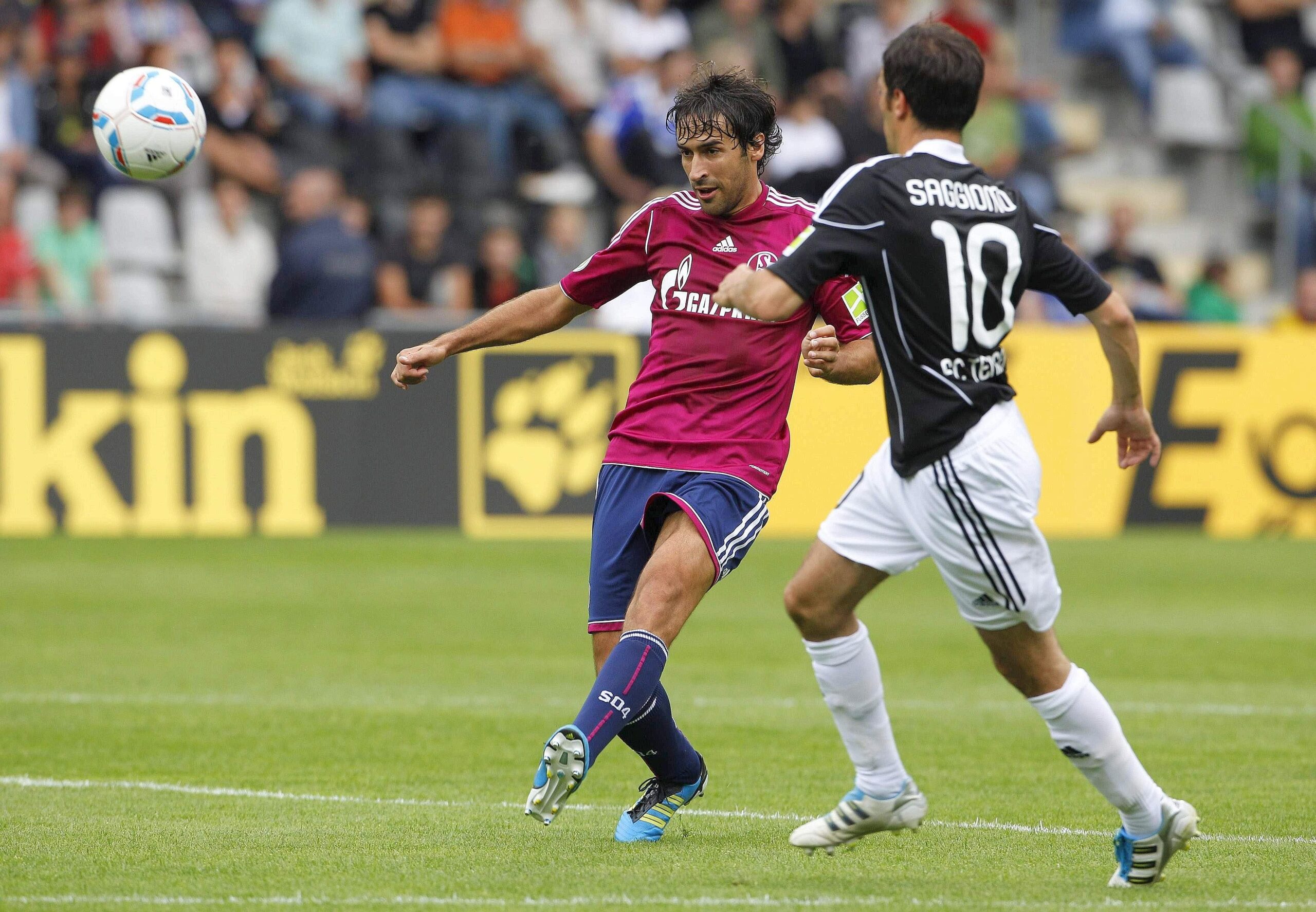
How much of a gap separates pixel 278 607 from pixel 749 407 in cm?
695

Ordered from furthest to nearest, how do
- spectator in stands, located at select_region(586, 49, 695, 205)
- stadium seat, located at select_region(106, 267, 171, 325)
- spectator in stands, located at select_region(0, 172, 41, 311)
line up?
spectator in stands, located at select_region(586, 49, 695, 205)
stadium seat, located at select_region(106, 267, 171, 325)
spectator in stands, located at select_region(0, 172, 41, 311)

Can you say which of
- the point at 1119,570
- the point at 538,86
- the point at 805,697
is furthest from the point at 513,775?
the point at 538,86

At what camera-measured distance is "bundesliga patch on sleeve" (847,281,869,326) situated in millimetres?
6008

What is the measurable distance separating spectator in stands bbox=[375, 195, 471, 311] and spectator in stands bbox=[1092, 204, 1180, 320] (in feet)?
22.4

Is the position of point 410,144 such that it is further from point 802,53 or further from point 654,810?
point 654,810

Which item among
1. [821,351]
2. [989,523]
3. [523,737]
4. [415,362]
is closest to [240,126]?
[523,737]

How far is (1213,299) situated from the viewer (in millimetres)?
19922

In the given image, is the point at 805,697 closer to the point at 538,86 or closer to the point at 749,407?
the point at 749,407

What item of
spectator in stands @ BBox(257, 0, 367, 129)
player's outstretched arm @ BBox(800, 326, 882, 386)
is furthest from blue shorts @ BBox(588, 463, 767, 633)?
spectator in stands @ BBox(257, 0, 367, 129)

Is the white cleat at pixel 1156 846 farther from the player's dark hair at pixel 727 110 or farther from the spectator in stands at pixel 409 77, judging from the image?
the spectator in stands at pixel 409 77

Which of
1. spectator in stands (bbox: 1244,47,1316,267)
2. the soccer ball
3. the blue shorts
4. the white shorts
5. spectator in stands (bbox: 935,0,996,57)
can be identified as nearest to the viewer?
the white shorts

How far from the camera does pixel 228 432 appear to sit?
50.2 feet

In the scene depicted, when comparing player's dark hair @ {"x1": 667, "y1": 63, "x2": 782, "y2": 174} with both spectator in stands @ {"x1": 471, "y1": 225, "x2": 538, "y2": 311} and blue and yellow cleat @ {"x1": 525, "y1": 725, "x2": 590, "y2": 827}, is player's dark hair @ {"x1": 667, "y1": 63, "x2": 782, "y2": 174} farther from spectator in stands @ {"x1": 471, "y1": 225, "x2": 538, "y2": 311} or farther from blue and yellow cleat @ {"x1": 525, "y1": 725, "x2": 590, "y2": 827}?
spectator in stands @ {"x1": 471, "y1": 225, "x2": 538, "y2": 311}

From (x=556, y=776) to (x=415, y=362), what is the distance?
152 centimetres
